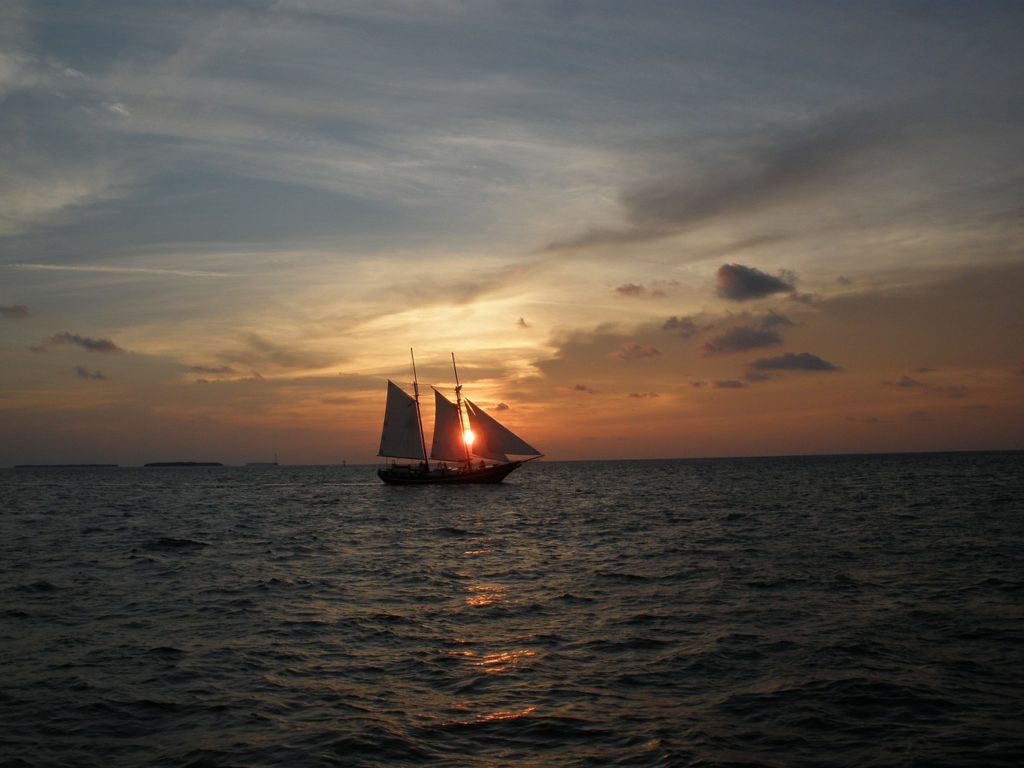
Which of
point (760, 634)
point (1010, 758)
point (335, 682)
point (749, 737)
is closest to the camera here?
point (1010, 758)

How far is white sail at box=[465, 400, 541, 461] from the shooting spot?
109000 mm

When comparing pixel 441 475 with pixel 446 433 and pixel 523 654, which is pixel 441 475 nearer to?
pixel 446 433

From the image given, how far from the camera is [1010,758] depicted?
12.8m

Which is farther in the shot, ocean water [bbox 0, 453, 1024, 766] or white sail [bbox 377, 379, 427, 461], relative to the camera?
white sail [bbox 377, 379, 427, 461]

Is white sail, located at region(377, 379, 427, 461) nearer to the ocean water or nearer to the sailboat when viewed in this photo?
the sailboat

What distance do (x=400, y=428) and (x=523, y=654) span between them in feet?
310

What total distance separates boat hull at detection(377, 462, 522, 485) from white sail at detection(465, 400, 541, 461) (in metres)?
6.59

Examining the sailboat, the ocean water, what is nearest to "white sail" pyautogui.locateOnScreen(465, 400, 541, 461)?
the sailboat

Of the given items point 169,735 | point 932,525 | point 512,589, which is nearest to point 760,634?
point 512,589

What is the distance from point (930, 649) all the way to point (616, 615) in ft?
27.1

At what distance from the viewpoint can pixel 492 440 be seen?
11062 cm

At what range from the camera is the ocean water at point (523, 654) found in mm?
13742

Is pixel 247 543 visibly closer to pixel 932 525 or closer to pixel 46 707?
pixel 46 707

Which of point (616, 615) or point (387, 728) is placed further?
point (616, 615)
